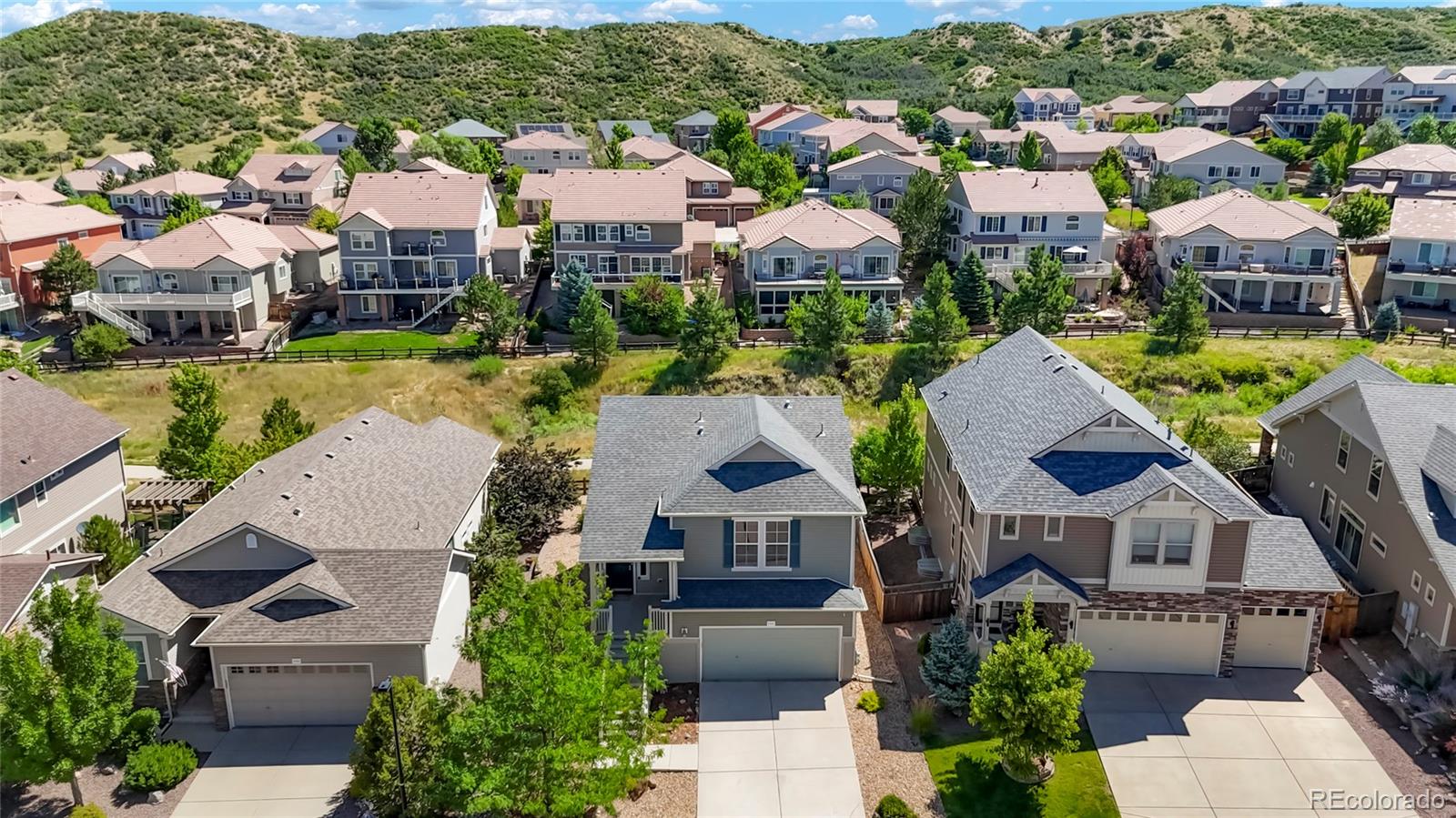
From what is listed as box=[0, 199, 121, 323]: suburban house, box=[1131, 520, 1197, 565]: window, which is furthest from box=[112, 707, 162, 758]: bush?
box=[0, 199, 121, 323]: suburban house

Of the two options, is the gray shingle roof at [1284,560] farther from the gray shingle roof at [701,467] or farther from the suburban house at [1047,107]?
the suburban house at [1047,107]

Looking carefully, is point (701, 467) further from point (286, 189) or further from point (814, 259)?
point (286, 189)

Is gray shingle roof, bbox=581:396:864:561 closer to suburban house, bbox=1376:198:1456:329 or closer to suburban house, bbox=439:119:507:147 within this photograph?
suburban house, bbox=1376:198:1456:329

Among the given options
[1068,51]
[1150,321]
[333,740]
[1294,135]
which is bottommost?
[333,740]

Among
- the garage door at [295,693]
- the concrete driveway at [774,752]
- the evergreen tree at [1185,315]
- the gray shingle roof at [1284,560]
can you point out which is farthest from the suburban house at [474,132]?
the gray shingle roof at [1284,560]

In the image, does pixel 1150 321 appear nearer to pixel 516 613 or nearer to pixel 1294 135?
pixel 516 613

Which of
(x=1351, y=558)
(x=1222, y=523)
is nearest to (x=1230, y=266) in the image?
(x=1351, y=558)

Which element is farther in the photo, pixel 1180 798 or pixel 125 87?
pixel 125 87

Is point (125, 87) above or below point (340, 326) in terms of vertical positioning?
above
